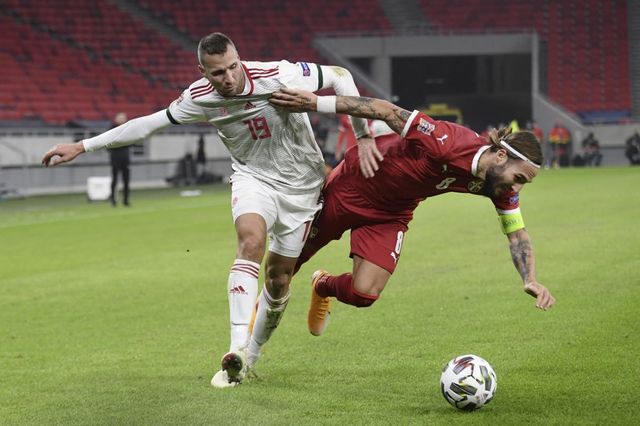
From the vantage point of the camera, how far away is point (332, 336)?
27.4 feet

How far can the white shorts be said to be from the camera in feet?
21.8

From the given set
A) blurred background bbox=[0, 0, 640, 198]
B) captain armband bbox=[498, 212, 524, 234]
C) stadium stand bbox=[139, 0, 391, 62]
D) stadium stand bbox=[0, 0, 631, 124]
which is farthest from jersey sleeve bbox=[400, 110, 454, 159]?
stadium stand bbox=[139, 0, 391, 62]

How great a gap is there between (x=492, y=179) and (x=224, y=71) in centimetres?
175

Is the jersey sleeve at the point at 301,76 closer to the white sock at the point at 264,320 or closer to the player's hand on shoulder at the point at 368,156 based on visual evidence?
the player's hand on shoulder at the point at 368,156

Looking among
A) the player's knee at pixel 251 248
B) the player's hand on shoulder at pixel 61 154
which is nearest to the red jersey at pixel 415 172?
the player's knee at pixel 251 248

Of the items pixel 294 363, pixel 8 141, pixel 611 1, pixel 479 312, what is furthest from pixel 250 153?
pixel 611 1

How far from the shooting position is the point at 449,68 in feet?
181

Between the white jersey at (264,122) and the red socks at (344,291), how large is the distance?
667 mm

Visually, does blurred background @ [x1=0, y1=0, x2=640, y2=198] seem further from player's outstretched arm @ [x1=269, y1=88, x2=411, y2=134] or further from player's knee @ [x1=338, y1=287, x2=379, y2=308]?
player's outstretched arm @ [x1=269, y1=88, x2=411, y2=134]

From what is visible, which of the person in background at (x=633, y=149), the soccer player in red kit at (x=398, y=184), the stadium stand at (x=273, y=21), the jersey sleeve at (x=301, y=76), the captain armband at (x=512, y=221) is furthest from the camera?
the stadium stand at (x=273, y=21)

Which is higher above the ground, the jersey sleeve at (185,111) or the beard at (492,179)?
the jersey sleeve at (185,111)

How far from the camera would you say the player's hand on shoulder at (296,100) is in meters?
6.29

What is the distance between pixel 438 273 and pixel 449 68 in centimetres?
4442

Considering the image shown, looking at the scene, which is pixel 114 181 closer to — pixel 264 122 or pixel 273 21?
pixel 264 122
